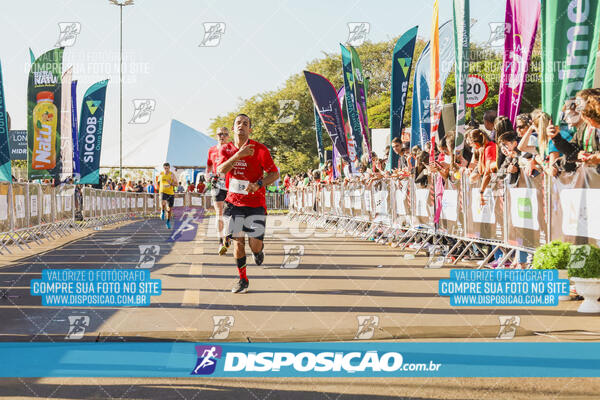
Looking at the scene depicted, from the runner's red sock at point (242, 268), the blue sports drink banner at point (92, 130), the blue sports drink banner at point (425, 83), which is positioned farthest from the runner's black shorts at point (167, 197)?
the runner's red sock at point (242, 268)

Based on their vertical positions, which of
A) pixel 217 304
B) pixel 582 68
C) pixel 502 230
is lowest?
pixel 217 304

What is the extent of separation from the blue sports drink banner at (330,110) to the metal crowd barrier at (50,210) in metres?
8.08

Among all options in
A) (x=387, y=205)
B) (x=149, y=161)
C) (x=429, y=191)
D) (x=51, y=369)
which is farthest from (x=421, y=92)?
(x=149, y=161)

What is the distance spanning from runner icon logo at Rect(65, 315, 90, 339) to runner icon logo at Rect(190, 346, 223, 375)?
123 cm

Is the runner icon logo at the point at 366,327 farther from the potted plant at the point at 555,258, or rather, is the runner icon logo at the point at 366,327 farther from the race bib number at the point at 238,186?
the race bib number at the point at 238,186

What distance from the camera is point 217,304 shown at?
809cm

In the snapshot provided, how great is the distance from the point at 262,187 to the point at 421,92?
9.96 metres

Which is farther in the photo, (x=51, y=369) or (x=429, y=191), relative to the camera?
(x=429, y=191)

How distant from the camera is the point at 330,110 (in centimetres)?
2448

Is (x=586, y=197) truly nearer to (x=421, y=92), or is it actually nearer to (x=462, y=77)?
(x=462, y=77)

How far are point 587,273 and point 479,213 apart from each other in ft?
13.1

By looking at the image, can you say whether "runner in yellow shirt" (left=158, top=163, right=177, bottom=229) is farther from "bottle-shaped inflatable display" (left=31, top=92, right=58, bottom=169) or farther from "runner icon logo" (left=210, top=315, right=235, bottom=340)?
"runner icon logo" (left=210, top=315, right=235, bottom=340)

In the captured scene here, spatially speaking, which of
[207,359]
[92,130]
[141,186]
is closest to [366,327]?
[207,359]

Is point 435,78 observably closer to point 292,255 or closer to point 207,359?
point 292,255
